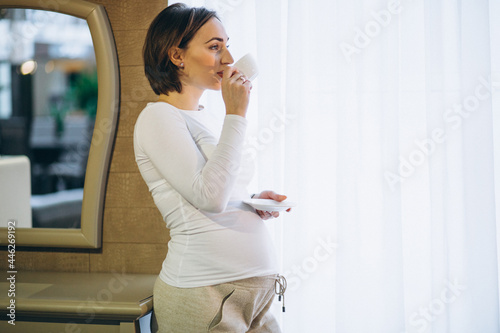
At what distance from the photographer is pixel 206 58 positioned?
1.23 metres

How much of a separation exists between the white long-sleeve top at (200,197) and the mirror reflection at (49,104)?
709mm

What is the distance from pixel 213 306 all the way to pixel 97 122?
97 centimetres

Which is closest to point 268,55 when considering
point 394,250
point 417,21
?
point 417,21

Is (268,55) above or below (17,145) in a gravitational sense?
above

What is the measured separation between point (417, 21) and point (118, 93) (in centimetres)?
122

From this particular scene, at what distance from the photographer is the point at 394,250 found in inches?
67.1

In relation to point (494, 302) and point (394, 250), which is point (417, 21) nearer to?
point (394, 250)

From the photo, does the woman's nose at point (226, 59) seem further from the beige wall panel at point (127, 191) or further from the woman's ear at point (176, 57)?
the beige wall panel at point (127, 191)

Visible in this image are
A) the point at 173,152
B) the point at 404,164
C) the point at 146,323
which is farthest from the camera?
the point at 404,164

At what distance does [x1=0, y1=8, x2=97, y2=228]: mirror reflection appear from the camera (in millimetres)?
1758

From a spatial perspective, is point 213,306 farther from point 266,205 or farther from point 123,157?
point 123,157

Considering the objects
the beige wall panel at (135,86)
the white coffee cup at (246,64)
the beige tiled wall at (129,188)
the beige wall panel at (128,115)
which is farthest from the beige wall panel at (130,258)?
the white coffee cup at (246,64)

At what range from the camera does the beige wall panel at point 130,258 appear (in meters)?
1.76

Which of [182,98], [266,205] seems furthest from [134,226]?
[266,205]
